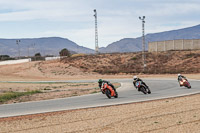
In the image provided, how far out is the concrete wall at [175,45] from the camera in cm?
8669

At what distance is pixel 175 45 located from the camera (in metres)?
89.7

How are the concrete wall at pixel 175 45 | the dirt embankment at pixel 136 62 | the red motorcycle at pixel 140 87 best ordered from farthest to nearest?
the concrete wall at pixel 175 45
the dirt embankment at pixel 136 62
the red motorcycle at pixel 140 87

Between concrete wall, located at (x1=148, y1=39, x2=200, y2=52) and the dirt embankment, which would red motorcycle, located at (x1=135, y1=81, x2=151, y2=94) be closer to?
the dirt embankment

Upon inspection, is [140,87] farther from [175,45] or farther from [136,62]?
[175,45]

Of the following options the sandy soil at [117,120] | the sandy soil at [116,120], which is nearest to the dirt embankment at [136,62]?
the sandy soil at [117,120]

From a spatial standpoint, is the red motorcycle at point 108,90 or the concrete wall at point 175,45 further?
the concrete wall at point 175,45

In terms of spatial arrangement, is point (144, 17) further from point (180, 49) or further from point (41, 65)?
point (180, 49)

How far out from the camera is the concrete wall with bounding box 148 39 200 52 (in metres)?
86.7

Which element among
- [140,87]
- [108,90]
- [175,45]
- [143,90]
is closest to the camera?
[108,90]

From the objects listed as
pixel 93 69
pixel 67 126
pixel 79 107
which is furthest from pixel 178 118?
pixel 93 69

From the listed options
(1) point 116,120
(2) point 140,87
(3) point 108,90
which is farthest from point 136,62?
(1) point 116,120

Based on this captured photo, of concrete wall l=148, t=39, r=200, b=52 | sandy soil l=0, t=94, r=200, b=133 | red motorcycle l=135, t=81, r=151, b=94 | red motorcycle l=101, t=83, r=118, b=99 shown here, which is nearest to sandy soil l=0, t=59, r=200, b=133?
sandy soil l=0, t=94, r=200, b=133

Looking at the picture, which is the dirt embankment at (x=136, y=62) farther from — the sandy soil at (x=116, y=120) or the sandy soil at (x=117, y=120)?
the sandy soil at (x=116, y=120)

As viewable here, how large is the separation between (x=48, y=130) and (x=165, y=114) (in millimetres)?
4760
